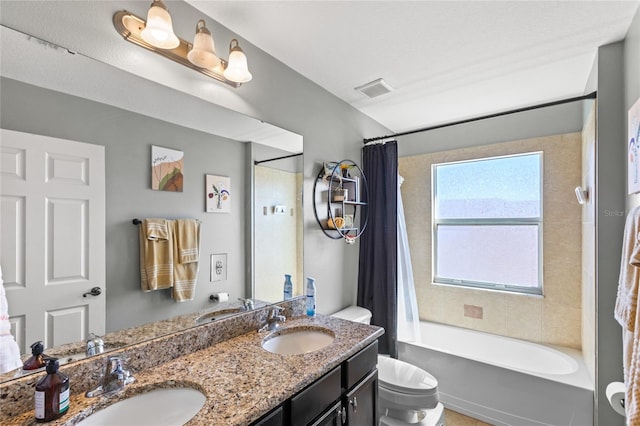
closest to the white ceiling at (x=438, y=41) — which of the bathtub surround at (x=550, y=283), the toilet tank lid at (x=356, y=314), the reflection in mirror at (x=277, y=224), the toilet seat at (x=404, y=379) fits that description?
the bathtub surround at (x=550, y=283)

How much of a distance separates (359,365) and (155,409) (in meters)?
0.85

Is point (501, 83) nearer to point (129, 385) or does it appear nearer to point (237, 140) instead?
point (237, 140)

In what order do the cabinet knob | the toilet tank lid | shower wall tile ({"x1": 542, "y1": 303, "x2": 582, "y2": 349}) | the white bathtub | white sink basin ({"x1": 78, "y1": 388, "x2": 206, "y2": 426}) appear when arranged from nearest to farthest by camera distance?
white sink basin ({"x1": 78, "y1": 388, "x2": 206, "y2": 426}), the cabinet knob, the white bathtub, the toilet tank lid, shower wall tile ({"x1": 542, "y1": 303, "x2": 582, "y2": 349})

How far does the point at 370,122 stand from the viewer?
2.91m

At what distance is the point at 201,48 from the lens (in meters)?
1.31

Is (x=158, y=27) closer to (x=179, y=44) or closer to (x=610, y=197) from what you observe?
(x=179, y=44)

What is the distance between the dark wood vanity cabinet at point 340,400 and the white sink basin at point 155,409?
0.26m

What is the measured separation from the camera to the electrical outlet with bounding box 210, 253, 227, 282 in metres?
1.46

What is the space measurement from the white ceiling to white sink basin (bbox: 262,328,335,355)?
64.6 inches

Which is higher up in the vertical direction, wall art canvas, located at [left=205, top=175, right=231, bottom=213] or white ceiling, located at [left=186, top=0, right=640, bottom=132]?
white ceiling, located at [left=186, top=0, right=640, bottom=132]

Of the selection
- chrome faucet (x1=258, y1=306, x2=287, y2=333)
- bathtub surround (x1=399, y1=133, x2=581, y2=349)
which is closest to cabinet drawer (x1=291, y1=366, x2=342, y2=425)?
chrome faucet (x1=258, y1=306, x2=287, y2=333)

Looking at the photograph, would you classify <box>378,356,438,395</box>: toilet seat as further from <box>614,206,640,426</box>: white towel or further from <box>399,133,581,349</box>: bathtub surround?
<box>399,133,581,349</box>: bathtub surround

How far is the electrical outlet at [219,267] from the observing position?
146cm

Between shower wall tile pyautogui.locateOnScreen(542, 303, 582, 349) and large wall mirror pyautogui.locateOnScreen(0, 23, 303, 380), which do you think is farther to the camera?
shower wall tile pyautogui.locateOnScreen(542, 303, 582, 349)
